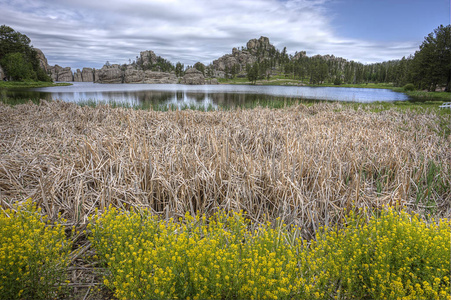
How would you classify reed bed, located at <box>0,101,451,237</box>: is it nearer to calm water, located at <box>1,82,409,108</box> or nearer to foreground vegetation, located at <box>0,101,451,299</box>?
foreground vegetation, located at <box>0,101,451,299</box>

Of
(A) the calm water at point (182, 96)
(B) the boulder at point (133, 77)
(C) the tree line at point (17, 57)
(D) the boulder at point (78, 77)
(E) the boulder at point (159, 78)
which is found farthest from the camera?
(D) the boulder at point (78, 77)

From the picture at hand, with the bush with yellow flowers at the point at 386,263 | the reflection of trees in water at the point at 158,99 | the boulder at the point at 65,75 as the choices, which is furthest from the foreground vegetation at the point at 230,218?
the boulder at the point at 65,75

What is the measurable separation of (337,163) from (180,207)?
12.9 ft

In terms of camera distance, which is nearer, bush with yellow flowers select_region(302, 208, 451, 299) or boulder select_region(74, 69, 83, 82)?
bush with yellow flowers select_region(302, 208, 451, 299)

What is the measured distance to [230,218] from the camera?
3.33 m

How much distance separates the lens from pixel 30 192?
4590mm

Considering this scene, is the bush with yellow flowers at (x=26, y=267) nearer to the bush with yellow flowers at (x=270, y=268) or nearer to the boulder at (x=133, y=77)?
the bush with yellow flowers at (x=270, y=268)

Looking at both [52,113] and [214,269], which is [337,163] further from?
[52,113]

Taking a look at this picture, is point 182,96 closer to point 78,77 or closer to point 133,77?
point 133,77

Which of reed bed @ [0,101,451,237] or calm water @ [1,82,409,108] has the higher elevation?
calm water @ [1,82,409,108]

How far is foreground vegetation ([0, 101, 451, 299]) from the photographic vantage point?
7.89ft

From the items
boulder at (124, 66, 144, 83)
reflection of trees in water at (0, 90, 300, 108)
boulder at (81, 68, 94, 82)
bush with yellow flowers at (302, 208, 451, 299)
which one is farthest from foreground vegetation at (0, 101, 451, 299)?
boulder at (81, 68, 94, 82)

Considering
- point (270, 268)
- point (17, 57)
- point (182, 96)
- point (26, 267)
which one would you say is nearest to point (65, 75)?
point (17, 57)

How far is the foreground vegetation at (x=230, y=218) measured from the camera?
240cm
